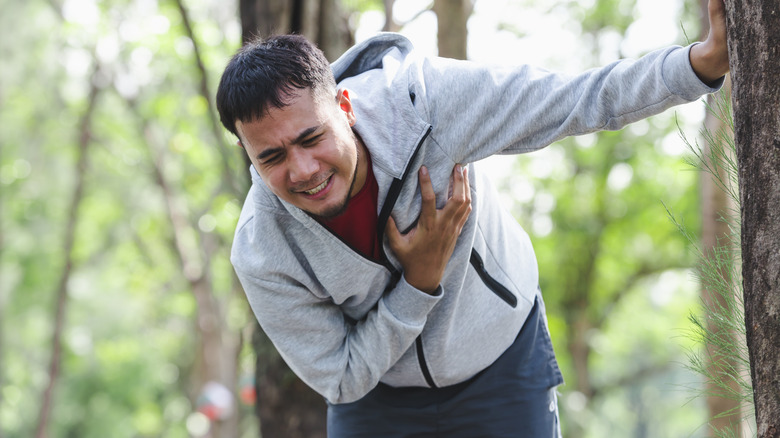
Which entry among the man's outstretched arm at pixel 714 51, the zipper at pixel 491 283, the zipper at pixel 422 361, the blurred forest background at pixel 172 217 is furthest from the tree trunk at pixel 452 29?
the man's outstretched arm at pixel 714 51

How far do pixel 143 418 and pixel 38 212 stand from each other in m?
7.36

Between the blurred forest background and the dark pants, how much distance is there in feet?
12.2

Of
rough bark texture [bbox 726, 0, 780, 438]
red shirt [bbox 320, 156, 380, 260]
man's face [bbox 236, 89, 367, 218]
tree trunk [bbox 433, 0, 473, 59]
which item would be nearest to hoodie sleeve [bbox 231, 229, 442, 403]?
red shirt [bbox 320, 156, 380, 260]

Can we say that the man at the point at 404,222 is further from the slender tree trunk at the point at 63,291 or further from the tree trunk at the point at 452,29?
the slender tree trunk at the point at 63,291

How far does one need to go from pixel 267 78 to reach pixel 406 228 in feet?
2.05

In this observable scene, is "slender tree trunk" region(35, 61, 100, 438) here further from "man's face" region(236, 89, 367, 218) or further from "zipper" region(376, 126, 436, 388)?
"man's face" region(236, 89, 367, 218)

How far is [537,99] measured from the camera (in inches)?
81.1

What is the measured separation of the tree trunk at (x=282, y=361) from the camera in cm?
454

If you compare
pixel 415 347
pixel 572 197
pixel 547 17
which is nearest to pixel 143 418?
pixel 572 197

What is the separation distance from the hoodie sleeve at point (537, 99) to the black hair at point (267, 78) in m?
0.33

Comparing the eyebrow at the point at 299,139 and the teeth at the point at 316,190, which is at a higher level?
the eyebrow at the point at 299,139

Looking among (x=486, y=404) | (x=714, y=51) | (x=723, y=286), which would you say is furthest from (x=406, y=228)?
(x=714, y=51)

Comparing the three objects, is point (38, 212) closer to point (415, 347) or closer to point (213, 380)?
point (213, 380)

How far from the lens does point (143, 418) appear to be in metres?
22.3
